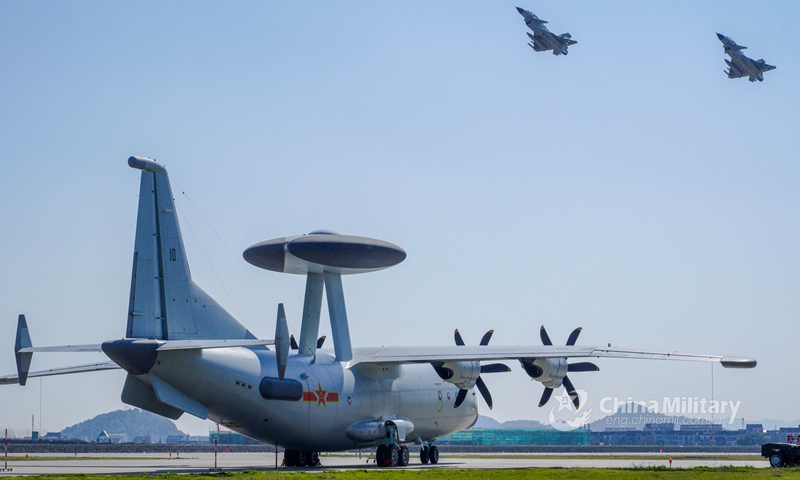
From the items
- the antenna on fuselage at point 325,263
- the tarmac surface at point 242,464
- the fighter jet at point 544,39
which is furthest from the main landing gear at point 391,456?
the fighter jet at point 544,39

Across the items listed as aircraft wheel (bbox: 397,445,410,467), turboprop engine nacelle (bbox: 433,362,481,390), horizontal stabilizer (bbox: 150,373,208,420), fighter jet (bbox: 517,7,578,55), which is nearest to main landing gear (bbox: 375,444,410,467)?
aircraft wheel (bbox: 397,445,410,467)

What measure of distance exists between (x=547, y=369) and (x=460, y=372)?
11.3ft

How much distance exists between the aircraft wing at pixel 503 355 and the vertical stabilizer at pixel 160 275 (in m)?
8.77

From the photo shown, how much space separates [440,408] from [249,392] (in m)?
12.4

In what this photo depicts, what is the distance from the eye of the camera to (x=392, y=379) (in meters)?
37.2

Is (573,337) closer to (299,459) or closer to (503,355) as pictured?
(503,355)

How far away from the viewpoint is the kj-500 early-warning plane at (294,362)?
87.7 feet

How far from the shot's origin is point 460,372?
3597 cm

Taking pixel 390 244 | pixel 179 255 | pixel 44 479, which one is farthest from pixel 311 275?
pixel 44 479

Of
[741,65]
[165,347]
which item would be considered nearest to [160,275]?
[165,347]

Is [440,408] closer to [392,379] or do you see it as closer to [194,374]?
[392,379]

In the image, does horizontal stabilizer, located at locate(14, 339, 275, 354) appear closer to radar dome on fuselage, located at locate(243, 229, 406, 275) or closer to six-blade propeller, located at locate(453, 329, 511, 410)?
radar dome on fuselage, located at locate(243, 229, 406, 275)

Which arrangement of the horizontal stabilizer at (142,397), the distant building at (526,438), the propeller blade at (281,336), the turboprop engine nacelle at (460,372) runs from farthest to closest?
1. the distant building at (526,438)
2. the turboprop engine nacelle at (460,372)
3. the horizontal stabilizer at (142,397)
4. the propeller blade at (281,336)

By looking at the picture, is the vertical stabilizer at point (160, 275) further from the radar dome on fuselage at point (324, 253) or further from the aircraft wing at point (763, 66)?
the aircraft wing at point (763, 66)
